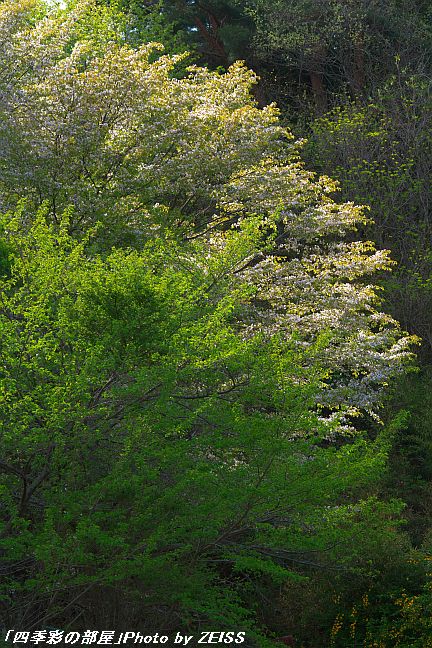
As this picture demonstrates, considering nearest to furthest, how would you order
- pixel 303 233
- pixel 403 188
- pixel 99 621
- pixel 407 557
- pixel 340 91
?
pixel 99 621 → pixel 407 557 → pixel 303 233 → pixel 403 188 → pixel 340 91

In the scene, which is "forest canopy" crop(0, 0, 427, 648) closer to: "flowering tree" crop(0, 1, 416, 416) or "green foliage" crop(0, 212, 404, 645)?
"green foliage" crop(0, 212, 404, 645)

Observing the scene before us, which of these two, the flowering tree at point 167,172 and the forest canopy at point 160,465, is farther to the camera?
the flowering tree at point 167,172

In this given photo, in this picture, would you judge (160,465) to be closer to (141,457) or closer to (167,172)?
(141,457)

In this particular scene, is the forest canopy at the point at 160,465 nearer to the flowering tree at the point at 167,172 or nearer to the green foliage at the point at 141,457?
the green foliage at the point at 141,457

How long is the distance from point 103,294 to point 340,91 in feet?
67.4

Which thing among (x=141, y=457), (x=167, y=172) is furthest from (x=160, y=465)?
(x=167, y=172)

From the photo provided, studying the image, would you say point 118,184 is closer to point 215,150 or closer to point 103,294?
point 215,150

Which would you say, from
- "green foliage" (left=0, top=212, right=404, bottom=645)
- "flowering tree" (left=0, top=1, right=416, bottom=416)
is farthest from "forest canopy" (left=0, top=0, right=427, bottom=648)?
"flowering tree" (left=0, top=1, right=416, bottom=416)

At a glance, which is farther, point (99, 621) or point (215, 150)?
point (215, 150)

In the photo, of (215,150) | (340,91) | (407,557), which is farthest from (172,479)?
(340,91)

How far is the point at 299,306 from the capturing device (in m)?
16.4

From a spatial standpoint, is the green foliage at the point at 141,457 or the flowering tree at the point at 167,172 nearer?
the green foliage at the point at 141,457

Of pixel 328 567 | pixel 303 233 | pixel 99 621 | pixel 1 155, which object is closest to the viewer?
pixel 99 621

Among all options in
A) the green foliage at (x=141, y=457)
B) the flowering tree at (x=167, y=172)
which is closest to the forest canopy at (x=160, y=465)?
the green foliage at (x=141, y=457)
